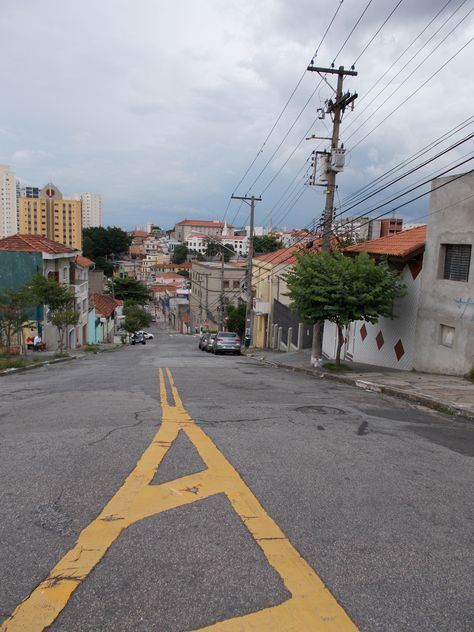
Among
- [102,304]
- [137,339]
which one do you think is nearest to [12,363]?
[102,304]

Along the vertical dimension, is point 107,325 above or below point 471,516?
below

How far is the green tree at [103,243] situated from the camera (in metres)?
114

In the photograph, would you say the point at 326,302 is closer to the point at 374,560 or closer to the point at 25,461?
the point at 25,461

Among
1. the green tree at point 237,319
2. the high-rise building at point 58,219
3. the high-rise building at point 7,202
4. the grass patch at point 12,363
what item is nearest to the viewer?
the grass patch at point 12,363

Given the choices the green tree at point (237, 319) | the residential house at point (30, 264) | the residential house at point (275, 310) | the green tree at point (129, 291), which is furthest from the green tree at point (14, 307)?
the green tree at point (129, 291)

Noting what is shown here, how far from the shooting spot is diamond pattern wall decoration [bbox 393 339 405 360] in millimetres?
18766

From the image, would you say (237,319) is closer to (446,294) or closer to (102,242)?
(446,294)

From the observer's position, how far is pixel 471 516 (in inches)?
183

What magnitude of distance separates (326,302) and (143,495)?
13.5 m

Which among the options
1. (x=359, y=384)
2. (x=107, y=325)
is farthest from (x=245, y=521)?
(x=107, y=325)

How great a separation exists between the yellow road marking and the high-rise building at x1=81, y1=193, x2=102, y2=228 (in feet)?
554

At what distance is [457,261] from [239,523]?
1347cm

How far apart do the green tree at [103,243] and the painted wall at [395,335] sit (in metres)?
94.7

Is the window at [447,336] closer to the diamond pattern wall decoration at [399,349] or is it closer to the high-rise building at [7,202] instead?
the diamond pattern wall decoration at [399,349]
